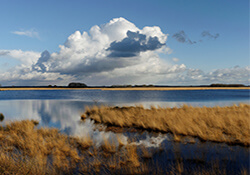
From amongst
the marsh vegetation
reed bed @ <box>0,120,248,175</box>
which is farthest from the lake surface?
the marsh vegetation

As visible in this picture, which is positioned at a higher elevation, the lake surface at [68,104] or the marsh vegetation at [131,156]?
the marsh vegetation at [131,156]

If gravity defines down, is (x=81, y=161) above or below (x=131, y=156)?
below

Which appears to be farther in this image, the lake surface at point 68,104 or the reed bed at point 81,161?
the lake surface at point 68,104

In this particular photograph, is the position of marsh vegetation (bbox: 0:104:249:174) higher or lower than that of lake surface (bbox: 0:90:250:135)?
higher

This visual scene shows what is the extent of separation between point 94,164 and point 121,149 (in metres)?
2.21

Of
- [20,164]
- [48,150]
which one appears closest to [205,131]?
[48,150]

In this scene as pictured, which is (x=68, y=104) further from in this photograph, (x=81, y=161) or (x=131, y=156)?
(x=131, y=156)

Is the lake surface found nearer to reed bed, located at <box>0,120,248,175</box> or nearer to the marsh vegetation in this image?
reed bed, located at <box>0,120,248,175</box>

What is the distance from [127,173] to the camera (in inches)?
261

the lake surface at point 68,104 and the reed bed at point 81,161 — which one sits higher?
the reed bed at point 81,161

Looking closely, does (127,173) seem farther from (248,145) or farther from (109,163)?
(248,145)

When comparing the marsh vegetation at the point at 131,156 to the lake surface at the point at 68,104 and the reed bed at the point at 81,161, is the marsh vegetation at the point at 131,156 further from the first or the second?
the lake surface at the point at 68,104

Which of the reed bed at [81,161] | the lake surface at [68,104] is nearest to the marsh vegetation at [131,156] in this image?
the reed bed at [81,161]

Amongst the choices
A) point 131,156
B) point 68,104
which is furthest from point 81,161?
point 68,104
